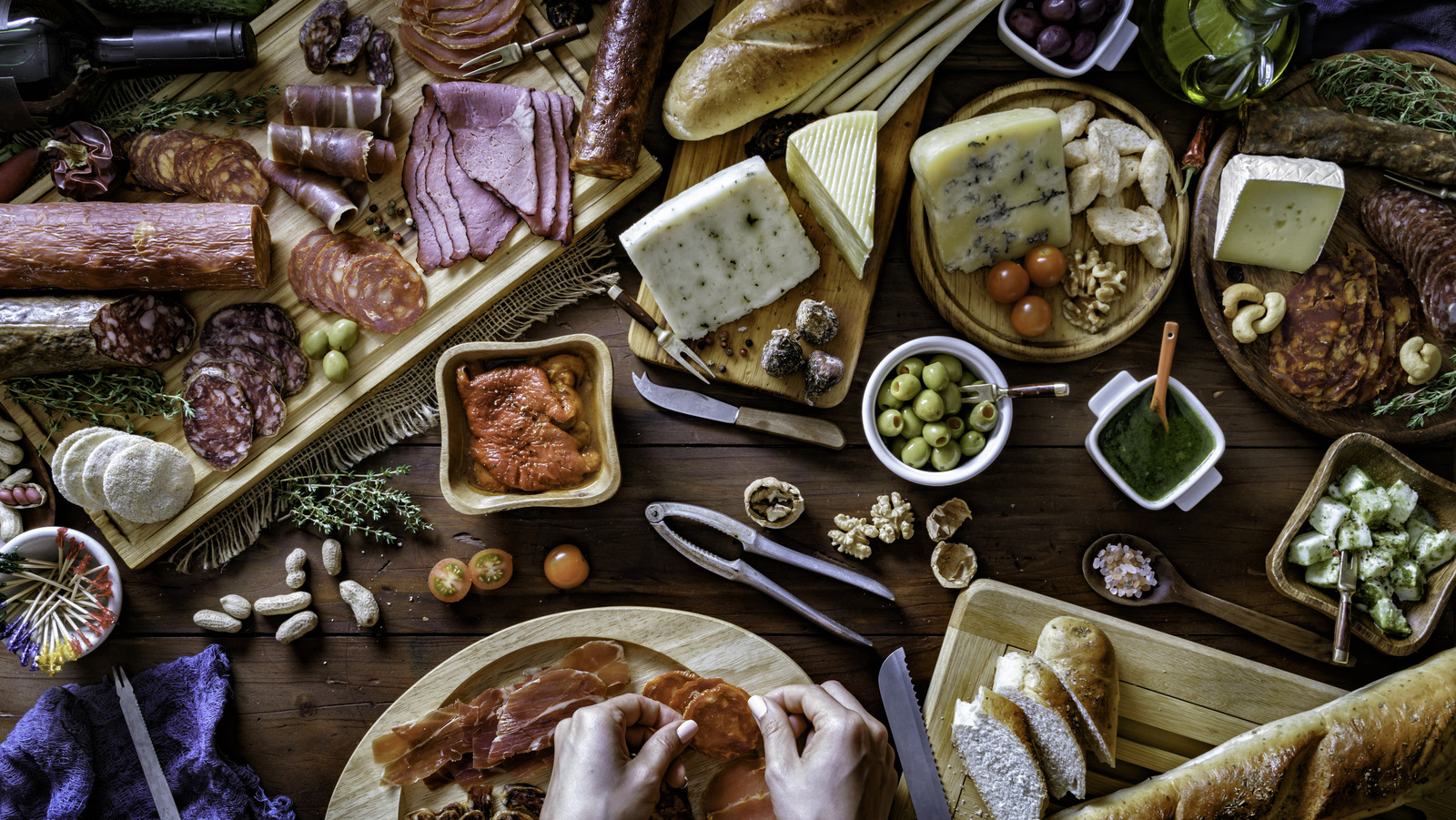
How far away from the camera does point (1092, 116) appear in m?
2.26

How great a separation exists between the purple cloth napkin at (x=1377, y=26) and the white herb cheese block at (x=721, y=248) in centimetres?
154

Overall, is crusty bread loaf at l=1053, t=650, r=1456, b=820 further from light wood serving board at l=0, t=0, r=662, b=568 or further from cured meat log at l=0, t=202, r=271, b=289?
cured meat log at l=0, t=202, r=271, b=289

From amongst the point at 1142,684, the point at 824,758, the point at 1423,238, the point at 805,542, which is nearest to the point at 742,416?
the point at 805,542

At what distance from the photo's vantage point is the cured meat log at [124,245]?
2088 mm

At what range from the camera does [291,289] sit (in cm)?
229

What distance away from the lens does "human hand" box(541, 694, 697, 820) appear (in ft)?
6.07

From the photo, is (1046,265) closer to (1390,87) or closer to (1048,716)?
(1390,87)

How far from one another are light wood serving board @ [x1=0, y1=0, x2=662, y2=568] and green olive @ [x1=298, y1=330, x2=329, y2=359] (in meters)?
0.04

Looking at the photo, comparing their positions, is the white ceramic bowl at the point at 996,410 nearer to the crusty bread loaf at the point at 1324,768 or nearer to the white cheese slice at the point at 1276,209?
the white cheese slice at the point at 1276,209

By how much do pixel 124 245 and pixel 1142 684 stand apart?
117 inches

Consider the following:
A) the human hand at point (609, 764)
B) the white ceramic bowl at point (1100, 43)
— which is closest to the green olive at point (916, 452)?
the human hand at point (609, 764)

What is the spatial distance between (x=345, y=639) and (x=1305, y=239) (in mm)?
2927

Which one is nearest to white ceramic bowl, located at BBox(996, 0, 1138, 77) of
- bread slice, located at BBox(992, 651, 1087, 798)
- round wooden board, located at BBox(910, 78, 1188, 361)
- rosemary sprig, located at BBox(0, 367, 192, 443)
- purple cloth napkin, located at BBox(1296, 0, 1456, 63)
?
round wooden board, located at BBox(910, 78, 1188, 361)

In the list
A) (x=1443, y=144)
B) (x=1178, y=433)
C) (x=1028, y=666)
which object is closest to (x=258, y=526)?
(x=1028, y=666)
